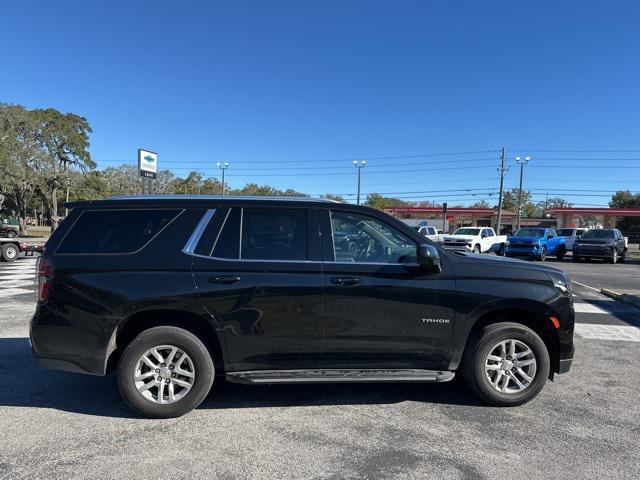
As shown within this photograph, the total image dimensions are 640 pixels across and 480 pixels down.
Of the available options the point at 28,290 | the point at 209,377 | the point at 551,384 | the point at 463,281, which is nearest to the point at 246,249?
the point at 209,377

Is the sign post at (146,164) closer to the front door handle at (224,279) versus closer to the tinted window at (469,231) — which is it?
the front door handle at (224,279)

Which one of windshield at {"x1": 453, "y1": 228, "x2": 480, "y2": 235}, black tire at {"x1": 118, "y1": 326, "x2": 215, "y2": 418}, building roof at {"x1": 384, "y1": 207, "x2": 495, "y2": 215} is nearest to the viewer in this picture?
black tire at {"x1": 118, "y1": 326, "x2": 215, "y2": 418}

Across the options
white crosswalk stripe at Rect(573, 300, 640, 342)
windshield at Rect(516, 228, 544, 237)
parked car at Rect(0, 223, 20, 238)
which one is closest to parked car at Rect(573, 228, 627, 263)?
windshield at Rect(516, 228, 544, 237)

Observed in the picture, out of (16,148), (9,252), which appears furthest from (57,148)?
(9,252)

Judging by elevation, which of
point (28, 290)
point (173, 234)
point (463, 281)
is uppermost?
point (173, 234)

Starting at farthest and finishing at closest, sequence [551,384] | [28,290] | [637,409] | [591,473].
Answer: [28,290], [551,384], [637,409], [591,473]

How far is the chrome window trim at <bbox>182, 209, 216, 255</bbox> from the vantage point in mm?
4066

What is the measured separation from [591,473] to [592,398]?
65.5 inches

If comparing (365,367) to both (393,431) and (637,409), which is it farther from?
(637,409)

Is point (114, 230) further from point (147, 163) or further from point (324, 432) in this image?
point (147, 163)

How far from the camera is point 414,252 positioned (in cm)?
423

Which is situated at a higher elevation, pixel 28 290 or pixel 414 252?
pixel 414 252

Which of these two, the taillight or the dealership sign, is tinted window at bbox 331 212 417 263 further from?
the dealership sign

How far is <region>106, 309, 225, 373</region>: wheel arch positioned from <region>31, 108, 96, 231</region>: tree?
140 feet
